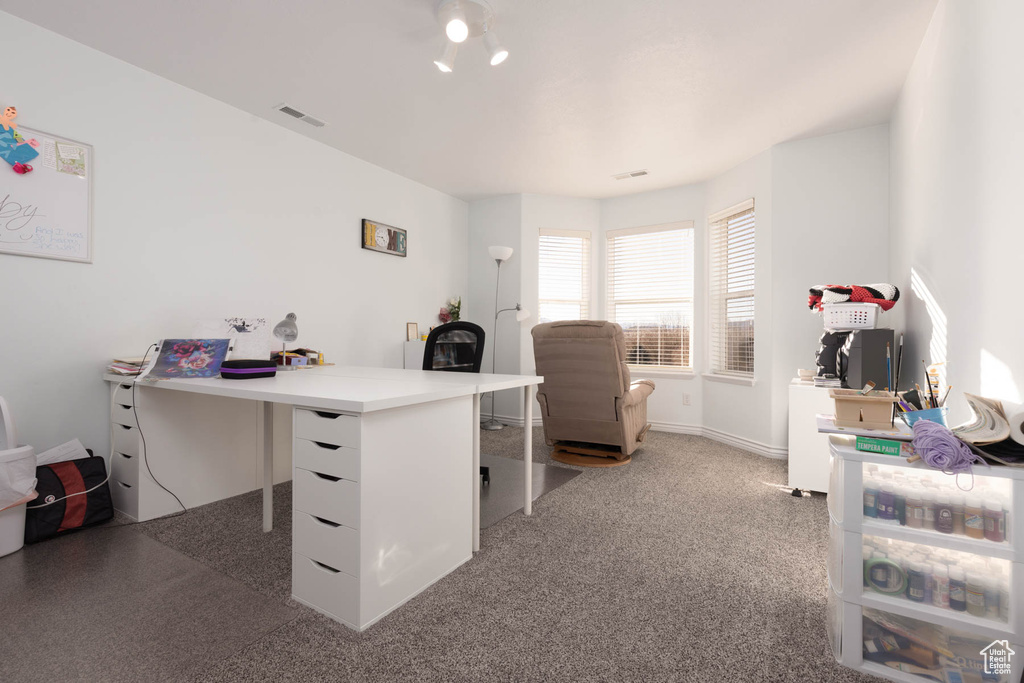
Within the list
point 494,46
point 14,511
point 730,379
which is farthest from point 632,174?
point 14,511

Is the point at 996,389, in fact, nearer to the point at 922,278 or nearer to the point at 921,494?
the point at 921,494

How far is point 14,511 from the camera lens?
1974 mm

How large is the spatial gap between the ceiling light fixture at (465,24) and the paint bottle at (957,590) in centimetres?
255

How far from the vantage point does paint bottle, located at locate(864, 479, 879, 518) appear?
4.31 feet

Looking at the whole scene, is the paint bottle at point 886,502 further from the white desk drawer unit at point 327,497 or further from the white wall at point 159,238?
the white wall at point 159,238

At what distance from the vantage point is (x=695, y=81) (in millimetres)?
2805

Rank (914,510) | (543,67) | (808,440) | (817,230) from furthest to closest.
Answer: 1. (817,230)
2. (808,440)
3. (543,67)
4. (914,510)

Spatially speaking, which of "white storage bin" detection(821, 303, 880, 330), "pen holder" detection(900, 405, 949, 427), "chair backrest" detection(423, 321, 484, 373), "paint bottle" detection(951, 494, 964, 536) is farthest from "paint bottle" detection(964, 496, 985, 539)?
"chair backrest" detection(423, 321, 484, 373)

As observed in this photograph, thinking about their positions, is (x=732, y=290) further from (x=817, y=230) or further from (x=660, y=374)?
(x=660, y=374)

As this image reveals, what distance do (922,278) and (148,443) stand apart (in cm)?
428

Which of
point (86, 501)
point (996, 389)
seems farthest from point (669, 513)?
point (86, 501)

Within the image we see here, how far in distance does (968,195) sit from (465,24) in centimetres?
227

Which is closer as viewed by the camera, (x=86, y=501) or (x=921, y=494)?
(x=921, y=494)

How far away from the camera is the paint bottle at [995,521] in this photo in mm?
1167
